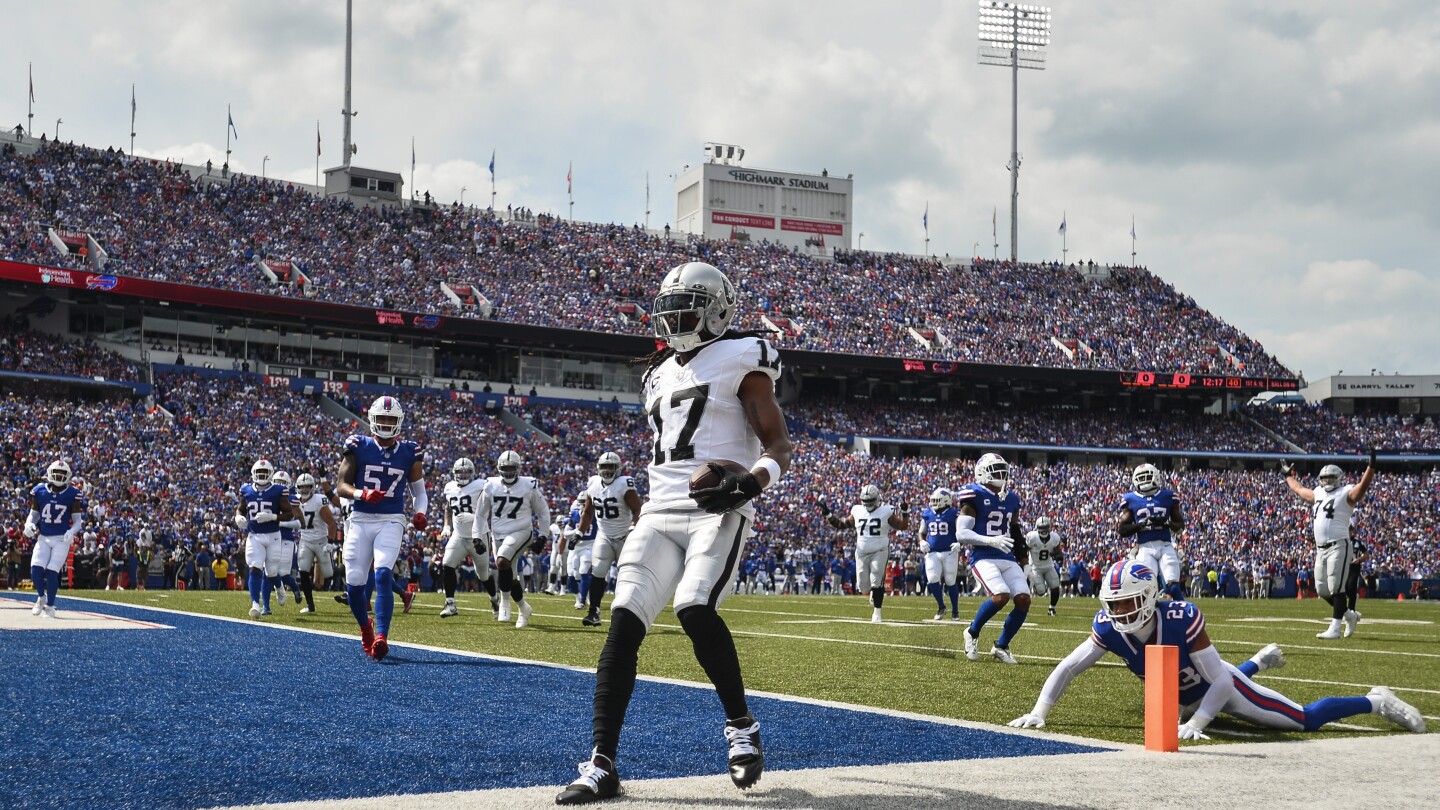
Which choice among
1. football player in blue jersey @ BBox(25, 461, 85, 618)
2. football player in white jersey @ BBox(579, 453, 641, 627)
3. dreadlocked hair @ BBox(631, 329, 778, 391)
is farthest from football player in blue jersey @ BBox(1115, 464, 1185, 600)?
football player in blue jersey @ BBox(25, 461, 85, 618)

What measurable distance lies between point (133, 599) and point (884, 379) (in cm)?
4027

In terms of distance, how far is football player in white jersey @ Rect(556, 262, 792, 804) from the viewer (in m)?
4.91

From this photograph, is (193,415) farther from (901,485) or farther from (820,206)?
(820,206)

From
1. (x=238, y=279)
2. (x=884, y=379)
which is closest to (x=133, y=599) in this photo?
(x=238, y=279)

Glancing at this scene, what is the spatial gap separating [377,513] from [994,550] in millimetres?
5745

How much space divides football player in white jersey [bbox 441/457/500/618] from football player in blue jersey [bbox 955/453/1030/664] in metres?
6.79

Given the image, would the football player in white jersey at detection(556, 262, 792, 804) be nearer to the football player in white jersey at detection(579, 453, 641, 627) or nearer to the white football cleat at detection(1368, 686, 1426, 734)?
the white football cleat at detection(1368, 686, 1426, 734)

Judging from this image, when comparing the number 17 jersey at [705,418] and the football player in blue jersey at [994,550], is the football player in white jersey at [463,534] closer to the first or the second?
the football player in blue jersey at [994,550]

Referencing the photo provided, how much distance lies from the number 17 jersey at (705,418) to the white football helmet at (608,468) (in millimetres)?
10791

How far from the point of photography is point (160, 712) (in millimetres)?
6836

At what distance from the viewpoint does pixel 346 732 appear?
6.23 metres

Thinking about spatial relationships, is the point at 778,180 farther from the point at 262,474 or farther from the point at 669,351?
the point at 669,351

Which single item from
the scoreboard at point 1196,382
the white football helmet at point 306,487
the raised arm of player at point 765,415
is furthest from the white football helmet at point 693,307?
the scoreboard at point 1196,382

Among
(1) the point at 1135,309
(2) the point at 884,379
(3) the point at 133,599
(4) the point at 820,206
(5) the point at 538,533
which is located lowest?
(3) the point at 133,599
